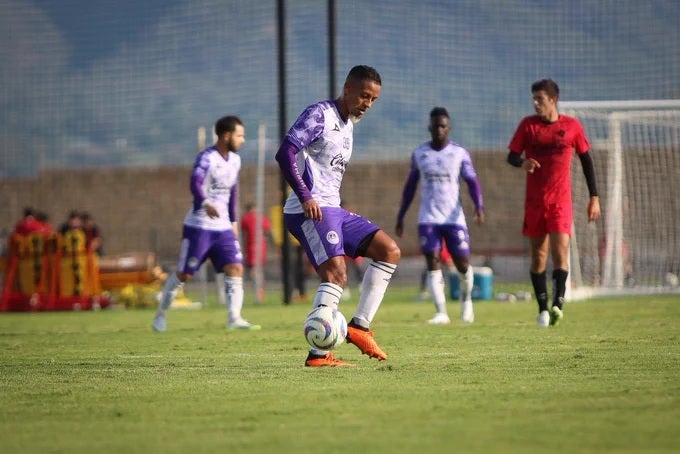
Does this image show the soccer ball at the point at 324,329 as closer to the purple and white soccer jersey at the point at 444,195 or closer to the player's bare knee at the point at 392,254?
the player's bare knee at the point at 392,254

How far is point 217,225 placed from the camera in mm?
14102

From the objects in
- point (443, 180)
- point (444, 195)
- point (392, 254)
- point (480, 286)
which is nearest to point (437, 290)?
point (444, 195)

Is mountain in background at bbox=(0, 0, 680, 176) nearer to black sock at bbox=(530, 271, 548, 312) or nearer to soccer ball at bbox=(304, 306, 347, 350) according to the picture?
black sock at bbox=(530, 271, 548, 312)

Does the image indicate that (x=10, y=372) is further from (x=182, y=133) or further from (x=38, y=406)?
(x=182, y=133)

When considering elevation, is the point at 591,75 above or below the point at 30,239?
above

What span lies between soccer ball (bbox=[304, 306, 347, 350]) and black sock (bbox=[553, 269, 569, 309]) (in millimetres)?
4909

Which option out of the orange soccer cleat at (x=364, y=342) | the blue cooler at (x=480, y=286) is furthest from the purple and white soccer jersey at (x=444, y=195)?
the blue cooler at (x=480, y=286)

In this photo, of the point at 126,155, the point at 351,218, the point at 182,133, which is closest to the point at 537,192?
the point at 351,218

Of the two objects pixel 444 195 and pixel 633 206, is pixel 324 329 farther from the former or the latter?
pixel 633 206

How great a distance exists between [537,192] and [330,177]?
4540 millimetres

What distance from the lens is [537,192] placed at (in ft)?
41.4

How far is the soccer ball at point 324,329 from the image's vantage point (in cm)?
812

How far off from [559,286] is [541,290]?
0.26 meters

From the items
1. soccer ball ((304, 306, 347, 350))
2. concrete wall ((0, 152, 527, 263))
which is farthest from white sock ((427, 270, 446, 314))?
concrete wall ((0, 152, 527, 263))
